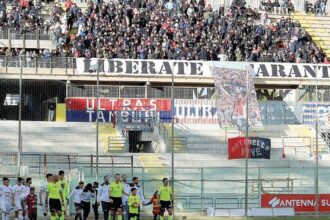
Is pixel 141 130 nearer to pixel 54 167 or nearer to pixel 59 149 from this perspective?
pixel 59 149

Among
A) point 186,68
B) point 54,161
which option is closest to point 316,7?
point 186,68

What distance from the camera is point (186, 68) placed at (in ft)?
182

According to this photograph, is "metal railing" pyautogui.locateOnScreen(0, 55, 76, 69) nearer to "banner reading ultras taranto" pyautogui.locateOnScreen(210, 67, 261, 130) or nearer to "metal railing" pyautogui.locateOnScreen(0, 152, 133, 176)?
"metal railing" pyautogui.locateOnScreen(0, 152, 133, 176)

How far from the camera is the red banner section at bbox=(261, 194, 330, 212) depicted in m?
39.1

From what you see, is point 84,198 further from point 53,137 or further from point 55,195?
point 53,137

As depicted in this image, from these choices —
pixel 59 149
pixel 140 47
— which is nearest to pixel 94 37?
pixel 140 47

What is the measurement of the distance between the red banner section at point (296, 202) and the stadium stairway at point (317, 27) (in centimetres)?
2269

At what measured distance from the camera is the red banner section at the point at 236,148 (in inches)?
1838

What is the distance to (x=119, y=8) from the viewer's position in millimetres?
58844

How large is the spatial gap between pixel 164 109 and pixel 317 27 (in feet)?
49.5

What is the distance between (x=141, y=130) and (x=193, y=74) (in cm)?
674

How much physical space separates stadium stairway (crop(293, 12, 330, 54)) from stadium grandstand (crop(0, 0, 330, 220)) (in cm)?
10

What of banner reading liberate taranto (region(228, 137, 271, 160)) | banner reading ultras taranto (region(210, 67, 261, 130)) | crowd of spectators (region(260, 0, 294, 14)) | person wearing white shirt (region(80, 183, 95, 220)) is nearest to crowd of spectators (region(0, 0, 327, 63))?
crowd of spectators (region(260, 0, 294, 14))

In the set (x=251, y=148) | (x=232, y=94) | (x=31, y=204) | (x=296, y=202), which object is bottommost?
(x=296, y=202)
